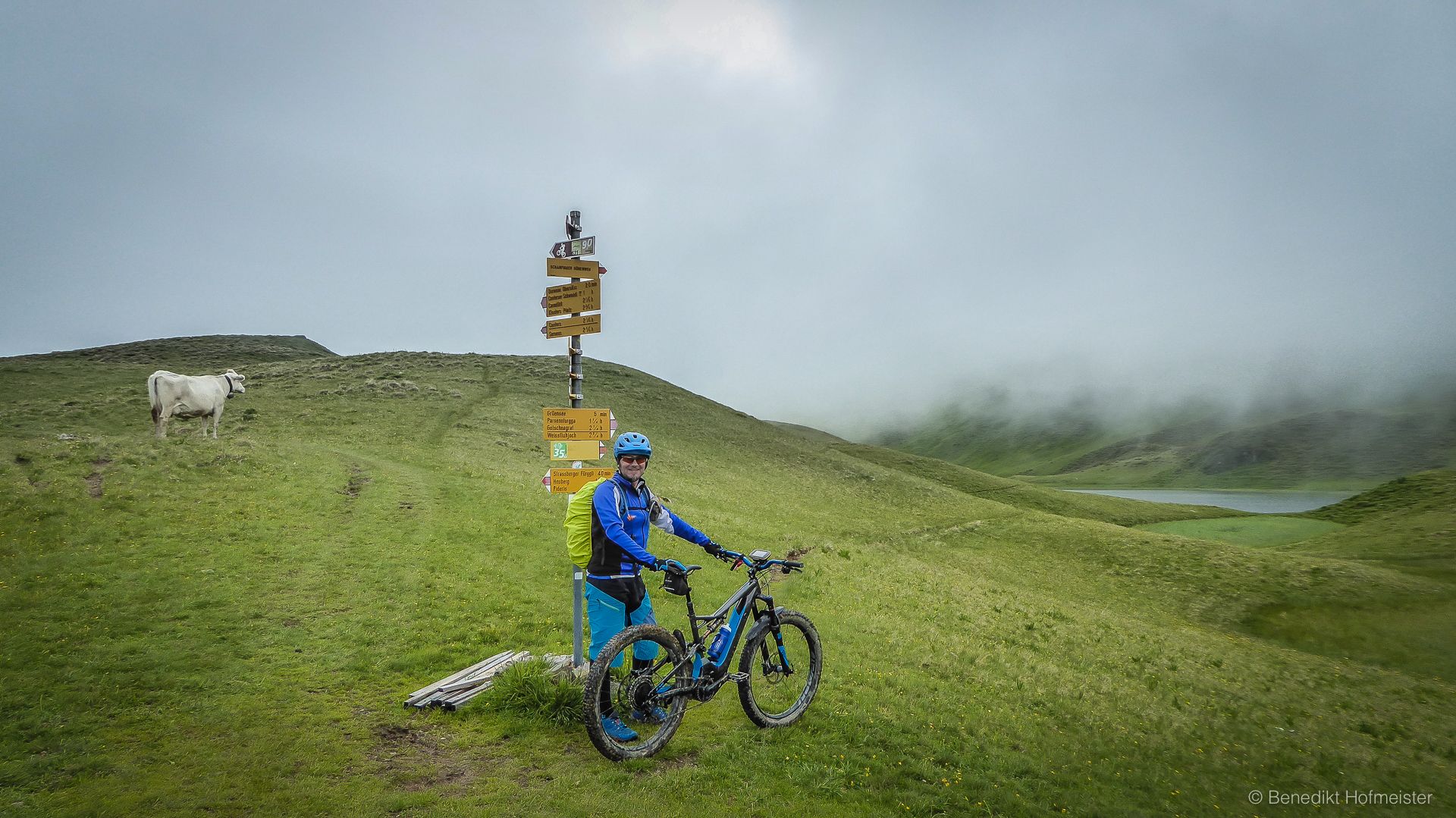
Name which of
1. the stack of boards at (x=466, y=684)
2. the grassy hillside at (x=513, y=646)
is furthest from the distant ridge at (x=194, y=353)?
the stack of boards at (x=466, y=684)

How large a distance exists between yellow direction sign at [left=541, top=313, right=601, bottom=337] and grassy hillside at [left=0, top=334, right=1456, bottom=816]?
628 centimetres

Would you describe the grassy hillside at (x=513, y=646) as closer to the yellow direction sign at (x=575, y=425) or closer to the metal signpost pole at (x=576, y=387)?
the metal signpost pole at (x=576, y=387)

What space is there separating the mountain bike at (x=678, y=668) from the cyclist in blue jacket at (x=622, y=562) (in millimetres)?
72

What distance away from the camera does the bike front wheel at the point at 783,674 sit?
9133 mm

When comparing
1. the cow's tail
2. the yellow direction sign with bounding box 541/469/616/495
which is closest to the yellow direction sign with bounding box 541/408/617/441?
the yellow direction sign with bounding box 541/469/616/495

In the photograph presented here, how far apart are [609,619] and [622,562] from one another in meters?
0.91

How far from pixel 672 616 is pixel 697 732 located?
6656 mm

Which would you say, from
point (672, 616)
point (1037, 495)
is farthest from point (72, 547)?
point (1037, 495)

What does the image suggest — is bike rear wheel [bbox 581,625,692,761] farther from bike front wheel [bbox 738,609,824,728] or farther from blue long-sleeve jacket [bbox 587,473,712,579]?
bike front wheel [bbox 738,609,824,728]

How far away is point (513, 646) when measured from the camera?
42.6 feet

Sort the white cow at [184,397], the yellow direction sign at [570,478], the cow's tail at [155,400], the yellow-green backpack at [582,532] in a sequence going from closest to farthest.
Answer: the yellow-green backpack at [582,532] < the yellow direction sign at [570,478] < the cow's tail at [155,400] < the white cow at [184,397]

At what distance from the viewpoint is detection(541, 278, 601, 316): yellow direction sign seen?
10.3m

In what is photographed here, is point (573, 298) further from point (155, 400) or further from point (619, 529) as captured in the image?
point (155, 400)

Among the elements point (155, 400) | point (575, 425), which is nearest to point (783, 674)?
point (575, 425)
